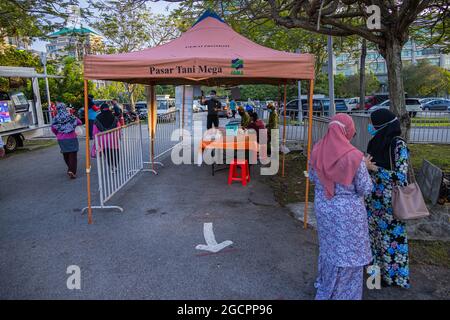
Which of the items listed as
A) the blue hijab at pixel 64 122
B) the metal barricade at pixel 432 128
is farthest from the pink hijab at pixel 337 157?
the metal barricade at pixel 432 128

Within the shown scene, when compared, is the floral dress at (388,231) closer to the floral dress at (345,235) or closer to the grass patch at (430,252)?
the floral dress at (345,235)

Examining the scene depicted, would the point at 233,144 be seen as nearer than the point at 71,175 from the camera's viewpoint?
Yes

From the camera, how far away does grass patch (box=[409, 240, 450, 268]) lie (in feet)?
13.3

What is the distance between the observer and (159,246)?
4477 millimetres

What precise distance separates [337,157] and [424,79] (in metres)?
48.0

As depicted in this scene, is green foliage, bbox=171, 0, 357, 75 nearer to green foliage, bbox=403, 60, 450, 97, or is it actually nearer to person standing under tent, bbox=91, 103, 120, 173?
person standing under tent, bbox=91, 103, 120, 173

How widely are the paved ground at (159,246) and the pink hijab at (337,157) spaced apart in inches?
50.7

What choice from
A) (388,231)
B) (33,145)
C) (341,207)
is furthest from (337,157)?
(33,145)

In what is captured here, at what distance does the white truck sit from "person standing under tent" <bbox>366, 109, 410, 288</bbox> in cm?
1271

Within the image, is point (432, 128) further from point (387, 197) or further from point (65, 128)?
point (65, 128)

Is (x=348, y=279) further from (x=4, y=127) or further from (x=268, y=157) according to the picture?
(x=4, y=127)
